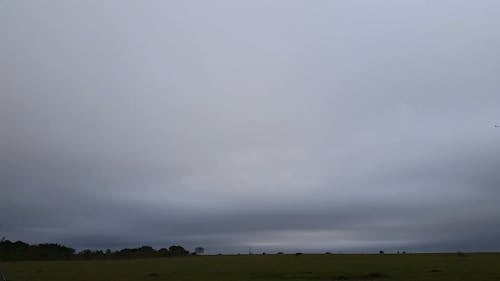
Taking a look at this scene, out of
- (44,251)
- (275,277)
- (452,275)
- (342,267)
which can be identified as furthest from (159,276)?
(44,251)

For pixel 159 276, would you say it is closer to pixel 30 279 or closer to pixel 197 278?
pixel 197 278

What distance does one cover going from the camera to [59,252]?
14175 centimetres

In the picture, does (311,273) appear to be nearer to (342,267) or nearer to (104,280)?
(342,267)

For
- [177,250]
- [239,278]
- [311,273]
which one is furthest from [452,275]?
[177,250]

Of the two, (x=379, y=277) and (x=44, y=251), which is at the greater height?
(x=44, y=251)

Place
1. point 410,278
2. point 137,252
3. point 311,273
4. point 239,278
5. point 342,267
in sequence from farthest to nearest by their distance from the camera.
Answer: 1. point 137,252
2. point 342,267
3. point 311,273
4. point 239,278
5. point 410,278

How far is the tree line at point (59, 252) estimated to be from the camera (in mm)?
128500

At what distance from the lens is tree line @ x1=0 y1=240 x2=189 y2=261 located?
12850 centimetres

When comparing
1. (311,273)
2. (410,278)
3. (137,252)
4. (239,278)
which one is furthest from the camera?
(137,252)

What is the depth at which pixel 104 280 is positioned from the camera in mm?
56750

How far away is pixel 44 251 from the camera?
141 meters

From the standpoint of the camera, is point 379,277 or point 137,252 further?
point 137,252

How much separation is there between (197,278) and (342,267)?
59.9ft

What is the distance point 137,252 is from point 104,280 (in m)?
79.3
